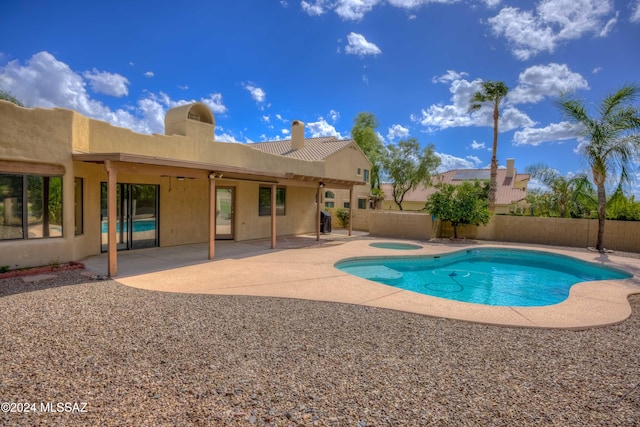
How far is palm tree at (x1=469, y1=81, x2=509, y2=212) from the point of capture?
62.7 feet

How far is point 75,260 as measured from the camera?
8844mm

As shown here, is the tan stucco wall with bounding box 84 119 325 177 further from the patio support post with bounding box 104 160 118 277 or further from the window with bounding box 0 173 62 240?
the patio support post with bounding box 104 160 118 277

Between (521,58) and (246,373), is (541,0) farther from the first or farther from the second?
(246,373)

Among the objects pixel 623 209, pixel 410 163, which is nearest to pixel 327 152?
pixel 410 163

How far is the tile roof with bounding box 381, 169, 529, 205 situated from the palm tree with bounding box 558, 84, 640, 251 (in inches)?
744

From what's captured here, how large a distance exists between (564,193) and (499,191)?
56.0ft

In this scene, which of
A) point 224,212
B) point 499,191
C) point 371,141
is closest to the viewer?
point 224,212

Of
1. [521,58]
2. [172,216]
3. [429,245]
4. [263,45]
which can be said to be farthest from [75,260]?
[521,58]

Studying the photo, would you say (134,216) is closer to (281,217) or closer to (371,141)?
(281,217)

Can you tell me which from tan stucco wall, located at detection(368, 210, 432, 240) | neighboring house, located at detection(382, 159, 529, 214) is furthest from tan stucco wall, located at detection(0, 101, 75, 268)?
neighboring house, located at detection(382, 159, 529, 214)

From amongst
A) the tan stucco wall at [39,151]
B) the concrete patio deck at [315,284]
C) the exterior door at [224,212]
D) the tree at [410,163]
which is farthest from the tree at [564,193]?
the tan stucco wall at [39,151]

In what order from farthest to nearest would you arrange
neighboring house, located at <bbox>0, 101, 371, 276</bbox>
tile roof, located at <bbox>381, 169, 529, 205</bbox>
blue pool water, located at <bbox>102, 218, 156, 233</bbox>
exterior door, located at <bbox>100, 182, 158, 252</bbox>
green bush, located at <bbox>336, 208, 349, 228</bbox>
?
1. tile roof, located at <bbox>381, 169, 529, 205</bbox>
2. green bush, located at <bbox>336, 208, 349, 228</bbox>
3. blue pool water, located at <bbox>102, 218, 156, 233</bbox>
4. exterior door, located at <bbox>100, 182, 158, 252</bbox>
5. neighboring house, located at <bbox>0, 101, 371, 276</bbox>

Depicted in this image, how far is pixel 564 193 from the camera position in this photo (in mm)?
20547

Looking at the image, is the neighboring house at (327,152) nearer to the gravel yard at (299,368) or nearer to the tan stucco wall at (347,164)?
the tan stucco wall at (347,164)
